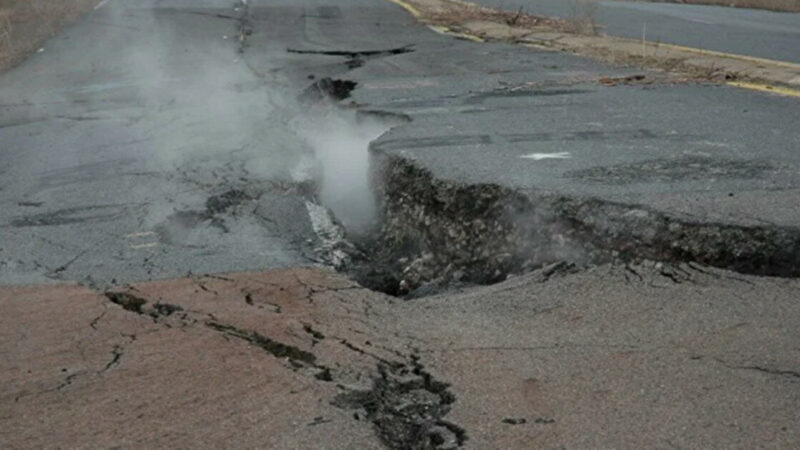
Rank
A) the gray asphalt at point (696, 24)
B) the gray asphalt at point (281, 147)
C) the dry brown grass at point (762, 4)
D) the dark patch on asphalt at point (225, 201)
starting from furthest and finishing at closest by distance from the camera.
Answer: the dry brown grass at point (762, 4) < the gray asphalt at point (696, 24) < the dark patch on asphalt at point (225, 201) < the gray asphalt at point (281, 147)

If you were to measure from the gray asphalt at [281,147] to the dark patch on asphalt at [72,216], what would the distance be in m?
0.02

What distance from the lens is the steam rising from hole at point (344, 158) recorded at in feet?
23.1

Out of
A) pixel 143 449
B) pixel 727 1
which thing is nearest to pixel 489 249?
pixel 143 449

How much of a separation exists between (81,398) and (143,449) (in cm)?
56

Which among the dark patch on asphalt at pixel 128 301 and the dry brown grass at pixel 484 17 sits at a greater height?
the dry brown grass at pixel 484 17

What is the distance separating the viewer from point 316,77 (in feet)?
37.6

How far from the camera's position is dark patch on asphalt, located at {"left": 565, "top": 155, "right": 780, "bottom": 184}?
5.76 meters

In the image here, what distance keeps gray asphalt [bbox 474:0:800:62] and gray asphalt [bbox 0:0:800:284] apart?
2951 millimetres

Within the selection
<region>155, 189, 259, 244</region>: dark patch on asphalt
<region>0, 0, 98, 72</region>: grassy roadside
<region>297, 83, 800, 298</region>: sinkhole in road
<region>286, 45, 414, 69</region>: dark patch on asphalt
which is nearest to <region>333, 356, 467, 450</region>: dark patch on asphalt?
<region>297, 83, 800, 298</region>: sinkhole in road

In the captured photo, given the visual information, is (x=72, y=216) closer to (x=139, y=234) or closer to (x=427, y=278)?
(x=139, y=234)

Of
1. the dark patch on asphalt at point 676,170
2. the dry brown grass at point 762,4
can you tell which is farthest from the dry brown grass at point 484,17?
the dark patch on asphalt at point 676,170

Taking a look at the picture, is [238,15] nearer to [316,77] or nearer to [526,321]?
[316,77]

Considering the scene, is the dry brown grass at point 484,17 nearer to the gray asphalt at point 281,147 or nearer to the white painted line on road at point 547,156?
the gray asphalt at point 281,147

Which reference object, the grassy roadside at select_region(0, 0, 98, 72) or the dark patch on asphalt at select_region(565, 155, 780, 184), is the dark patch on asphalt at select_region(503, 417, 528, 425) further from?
the grassy roadside at select_region(0, 0, 98, 72)
